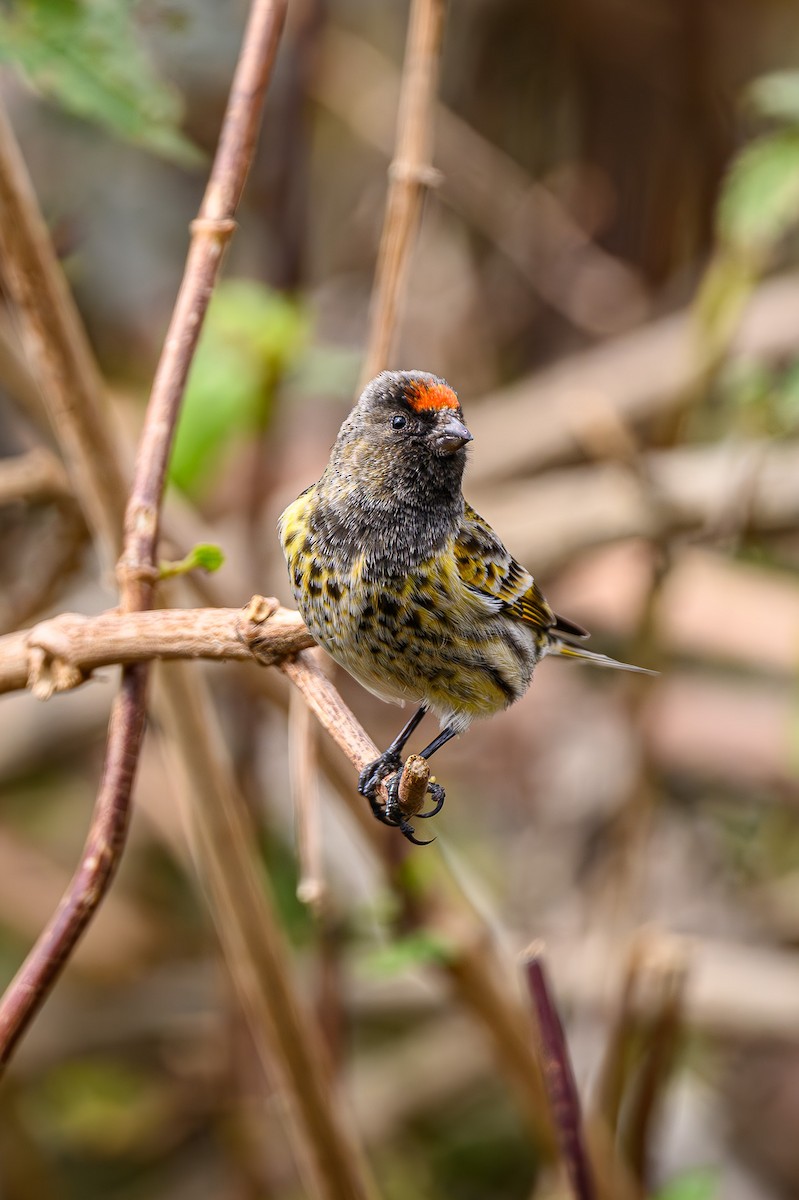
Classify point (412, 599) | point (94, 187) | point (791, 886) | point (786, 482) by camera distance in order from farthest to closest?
point (94, 187) < point (791, 886) < point (786, 482) < point (412, 599)

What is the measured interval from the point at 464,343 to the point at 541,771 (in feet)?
6.20

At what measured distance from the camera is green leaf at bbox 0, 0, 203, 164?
2.13 meters

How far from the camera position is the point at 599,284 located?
5598 mm

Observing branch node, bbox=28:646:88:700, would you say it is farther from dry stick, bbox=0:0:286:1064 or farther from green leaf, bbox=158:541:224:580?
green leaf, bbox=158:541:224:580

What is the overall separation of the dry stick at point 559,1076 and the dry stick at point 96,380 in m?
0.59

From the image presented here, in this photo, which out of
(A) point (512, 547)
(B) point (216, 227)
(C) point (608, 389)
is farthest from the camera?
(C) point (608, 389)

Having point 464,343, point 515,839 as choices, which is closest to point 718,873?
point 515,839

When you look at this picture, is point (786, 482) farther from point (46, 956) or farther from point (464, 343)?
point (46, 956)

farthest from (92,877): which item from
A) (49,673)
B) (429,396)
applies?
(429,396)

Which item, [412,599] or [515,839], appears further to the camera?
[515,839]

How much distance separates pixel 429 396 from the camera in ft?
6.95

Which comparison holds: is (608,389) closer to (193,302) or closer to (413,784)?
(193,302)

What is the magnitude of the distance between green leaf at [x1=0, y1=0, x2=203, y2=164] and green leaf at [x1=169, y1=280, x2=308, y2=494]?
2.74 ft

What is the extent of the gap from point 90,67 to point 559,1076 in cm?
175
